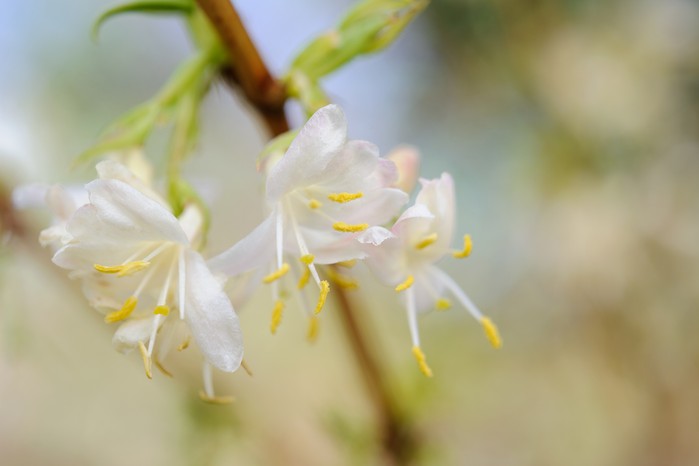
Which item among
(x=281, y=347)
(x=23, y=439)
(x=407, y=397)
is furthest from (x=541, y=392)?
(x=23, y=439)

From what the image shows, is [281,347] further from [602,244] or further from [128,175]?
[128,175]

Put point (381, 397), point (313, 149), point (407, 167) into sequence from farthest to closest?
point (381, 397), point (407, 167), point (313, 149)

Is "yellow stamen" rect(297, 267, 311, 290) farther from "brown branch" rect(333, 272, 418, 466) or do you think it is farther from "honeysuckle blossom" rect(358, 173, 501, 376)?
"brown branch" rect(333, 272, 418, 466)

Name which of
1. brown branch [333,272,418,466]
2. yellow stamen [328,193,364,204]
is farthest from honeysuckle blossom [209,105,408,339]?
brown branch [333,272,418,466]

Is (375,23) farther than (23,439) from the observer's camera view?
No

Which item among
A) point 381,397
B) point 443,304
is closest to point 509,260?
point 381,397

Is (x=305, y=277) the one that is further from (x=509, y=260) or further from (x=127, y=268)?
(x=509, y=260)
